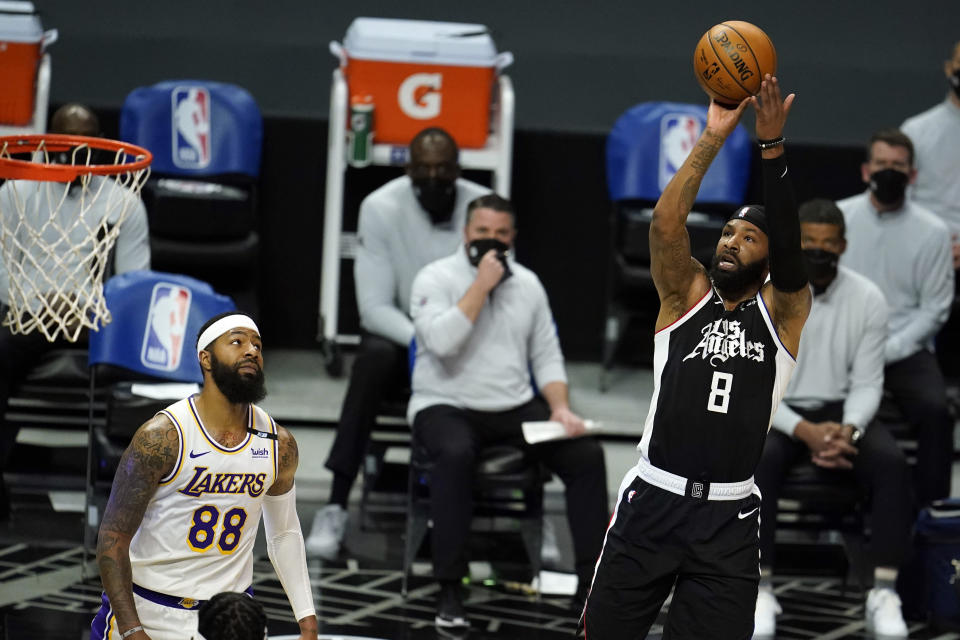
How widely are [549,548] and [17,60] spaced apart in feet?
12.0

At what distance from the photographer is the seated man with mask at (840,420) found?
5.88m

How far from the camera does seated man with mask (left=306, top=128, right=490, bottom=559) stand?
639 centimetres

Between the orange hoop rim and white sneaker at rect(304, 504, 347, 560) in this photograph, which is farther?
white sneaker at rect(304, 504, 347, 560)

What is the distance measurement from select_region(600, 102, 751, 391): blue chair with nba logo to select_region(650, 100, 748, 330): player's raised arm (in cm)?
348

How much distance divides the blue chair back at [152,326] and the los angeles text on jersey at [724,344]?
8.28ft

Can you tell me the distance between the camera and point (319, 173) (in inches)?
327

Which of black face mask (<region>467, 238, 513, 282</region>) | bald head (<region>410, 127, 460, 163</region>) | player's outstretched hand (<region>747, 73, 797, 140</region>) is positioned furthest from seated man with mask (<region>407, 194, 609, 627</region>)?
player's outstretched hand (<region>747, 73, 797, 140</region>)

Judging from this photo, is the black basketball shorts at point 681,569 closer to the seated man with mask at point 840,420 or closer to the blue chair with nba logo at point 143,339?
the seated man with mask at point 840,420

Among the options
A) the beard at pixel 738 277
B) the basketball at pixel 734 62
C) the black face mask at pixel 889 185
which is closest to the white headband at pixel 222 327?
the beard at pixel 738 277

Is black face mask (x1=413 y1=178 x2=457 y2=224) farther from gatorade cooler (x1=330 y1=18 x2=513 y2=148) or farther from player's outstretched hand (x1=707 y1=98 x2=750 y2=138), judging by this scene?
player's outstretched hand (x1=707 y1=98 x2=750 y2=138)

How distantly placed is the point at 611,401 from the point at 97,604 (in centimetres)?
305

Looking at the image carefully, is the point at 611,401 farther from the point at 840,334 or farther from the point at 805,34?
the point at 805,34

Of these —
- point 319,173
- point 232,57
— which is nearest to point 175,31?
point 232,57

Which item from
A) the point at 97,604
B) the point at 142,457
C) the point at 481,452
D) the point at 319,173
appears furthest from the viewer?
the point at 319,173
